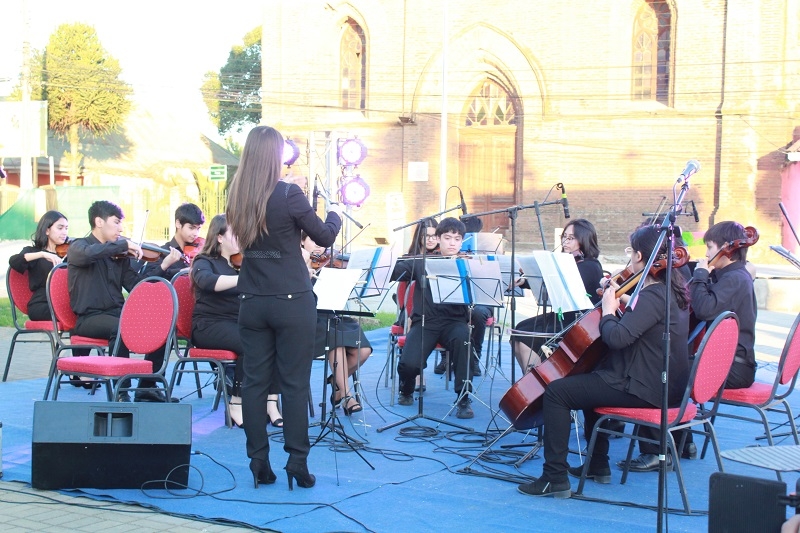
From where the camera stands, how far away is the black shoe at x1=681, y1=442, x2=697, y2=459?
243 inches

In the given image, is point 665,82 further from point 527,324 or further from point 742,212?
point 527,324

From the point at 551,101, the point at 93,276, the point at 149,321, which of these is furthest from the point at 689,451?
the point at 551,101

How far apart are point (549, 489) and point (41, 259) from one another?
18.5 feet

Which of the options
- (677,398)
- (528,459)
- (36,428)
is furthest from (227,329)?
(677,398)

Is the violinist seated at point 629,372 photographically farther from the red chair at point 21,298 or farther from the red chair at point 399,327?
the red chair at point 21,298

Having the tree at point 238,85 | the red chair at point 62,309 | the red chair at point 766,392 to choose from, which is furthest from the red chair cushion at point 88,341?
the tree at point 238,85

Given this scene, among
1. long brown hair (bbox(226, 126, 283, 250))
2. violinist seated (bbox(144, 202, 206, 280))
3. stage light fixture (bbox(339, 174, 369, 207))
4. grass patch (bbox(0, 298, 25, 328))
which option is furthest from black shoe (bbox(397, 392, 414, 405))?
stage light fixture (bbox(339, 174, 369, 207))

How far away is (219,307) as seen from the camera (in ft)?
22.3

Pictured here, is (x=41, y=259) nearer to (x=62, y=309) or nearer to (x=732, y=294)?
(x=62, y=309)

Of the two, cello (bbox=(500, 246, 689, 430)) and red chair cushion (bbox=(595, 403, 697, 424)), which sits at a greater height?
cello (bbox=(500, 246, 689, 430))

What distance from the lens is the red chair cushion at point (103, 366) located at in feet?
19.9

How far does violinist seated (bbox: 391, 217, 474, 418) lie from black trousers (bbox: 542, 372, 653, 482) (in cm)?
227

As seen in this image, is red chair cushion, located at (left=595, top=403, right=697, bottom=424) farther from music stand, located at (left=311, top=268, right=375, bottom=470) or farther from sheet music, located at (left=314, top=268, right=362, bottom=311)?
sheet music, located at (left=314, top=268, right=362, bottom=311)

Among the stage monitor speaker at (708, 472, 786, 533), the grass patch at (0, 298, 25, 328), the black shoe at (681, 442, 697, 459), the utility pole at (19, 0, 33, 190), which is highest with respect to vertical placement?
the utility pole at (19, 0, 33, 190)
